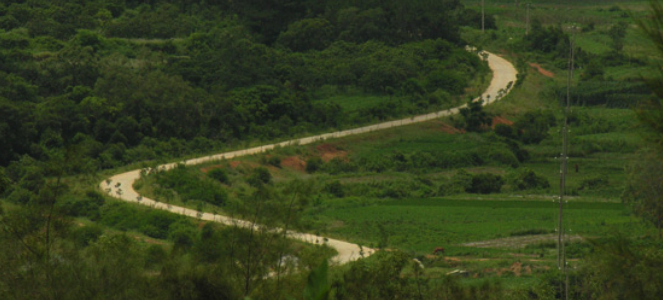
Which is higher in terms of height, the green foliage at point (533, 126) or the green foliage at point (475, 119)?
the green foliage at point (475, 119)

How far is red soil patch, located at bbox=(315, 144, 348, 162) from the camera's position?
53166 mm

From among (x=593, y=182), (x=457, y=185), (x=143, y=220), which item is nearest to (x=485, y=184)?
(x=457, y=185)

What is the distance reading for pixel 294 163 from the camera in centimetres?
5112

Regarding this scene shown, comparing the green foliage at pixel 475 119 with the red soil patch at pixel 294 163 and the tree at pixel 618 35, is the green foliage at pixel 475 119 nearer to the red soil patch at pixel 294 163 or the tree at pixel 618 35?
the red soil patch at pixel 294 163

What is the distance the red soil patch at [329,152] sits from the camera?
53166 mm

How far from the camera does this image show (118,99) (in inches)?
2110

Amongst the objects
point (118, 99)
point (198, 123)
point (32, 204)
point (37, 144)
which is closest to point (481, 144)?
point (198, 123)

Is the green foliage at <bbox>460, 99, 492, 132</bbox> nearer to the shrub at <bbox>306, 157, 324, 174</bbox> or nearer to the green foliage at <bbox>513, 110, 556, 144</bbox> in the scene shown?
the green foliage at <bbox>513, 110, 556, 144</bbox>

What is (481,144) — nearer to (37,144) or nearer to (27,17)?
(37,144)

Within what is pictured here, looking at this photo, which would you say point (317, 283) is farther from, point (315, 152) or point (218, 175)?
point (315, 152)

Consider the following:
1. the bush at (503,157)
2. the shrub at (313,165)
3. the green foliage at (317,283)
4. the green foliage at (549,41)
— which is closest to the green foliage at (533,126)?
the bush at (503,157)

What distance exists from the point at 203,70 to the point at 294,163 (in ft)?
44.4

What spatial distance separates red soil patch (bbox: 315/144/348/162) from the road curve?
0.72m

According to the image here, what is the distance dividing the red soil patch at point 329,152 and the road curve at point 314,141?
2.35 feet
